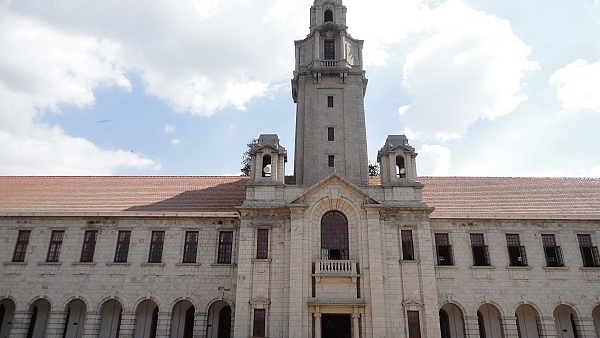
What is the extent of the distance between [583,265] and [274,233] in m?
19.6

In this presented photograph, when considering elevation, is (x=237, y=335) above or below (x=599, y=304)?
below

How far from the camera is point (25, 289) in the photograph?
26422 millimetres

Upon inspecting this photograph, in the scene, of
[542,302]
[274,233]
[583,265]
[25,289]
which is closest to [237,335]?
[274,233]

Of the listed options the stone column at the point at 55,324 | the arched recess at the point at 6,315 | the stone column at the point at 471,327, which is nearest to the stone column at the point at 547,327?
the stone column at the point at 471,327

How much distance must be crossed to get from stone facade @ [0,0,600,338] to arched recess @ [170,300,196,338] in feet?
0.28

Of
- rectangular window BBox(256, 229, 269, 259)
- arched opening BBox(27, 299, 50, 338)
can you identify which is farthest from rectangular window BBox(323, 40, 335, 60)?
arched opening BBox(27, 299, 50, 338)

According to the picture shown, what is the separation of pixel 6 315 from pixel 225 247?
14.9 metres

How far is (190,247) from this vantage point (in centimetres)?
2742

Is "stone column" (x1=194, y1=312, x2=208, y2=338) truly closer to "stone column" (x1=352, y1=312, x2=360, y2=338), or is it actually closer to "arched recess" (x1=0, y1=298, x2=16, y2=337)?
"stone column" (x1=352, y1=312, x2=360, y2=338)

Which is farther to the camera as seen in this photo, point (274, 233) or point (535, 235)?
point (535, 235)

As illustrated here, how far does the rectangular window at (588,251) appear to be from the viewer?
26797 mm

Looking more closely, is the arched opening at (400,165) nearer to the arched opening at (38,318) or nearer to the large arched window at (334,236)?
the large arched window at (334,236)

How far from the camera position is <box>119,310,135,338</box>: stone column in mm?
25578

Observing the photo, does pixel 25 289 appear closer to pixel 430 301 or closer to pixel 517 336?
pixel 430 301
